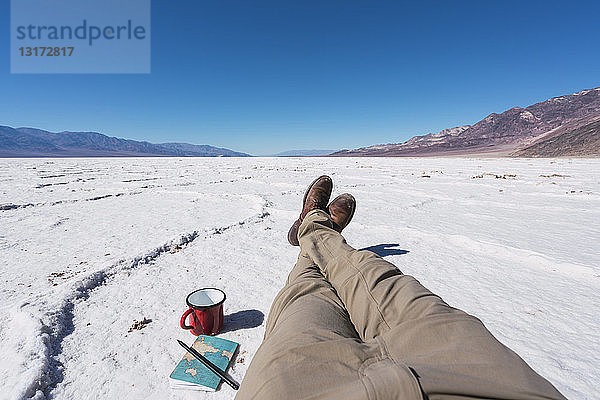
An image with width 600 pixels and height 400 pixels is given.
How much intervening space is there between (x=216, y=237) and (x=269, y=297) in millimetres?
1144

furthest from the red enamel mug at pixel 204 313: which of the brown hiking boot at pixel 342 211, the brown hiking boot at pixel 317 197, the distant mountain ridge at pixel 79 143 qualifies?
the distant mountain ridge at pixel 79 143

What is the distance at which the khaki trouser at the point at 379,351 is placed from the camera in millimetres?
532

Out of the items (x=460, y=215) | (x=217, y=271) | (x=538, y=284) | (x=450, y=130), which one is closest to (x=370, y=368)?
(x=217, y=271)

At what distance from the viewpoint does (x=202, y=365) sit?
101 centimetres

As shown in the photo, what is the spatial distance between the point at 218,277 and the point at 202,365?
0.78 metres

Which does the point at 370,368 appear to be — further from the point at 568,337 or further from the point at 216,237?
the point at 216,237

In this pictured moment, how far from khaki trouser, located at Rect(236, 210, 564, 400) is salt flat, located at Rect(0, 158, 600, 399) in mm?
443

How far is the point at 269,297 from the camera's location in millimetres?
1551

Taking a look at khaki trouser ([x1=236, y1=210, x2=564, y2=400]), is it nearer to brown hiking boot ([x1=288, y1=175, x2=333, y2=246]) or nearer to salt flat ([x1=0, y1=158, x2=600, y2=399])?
salt flat ([x1=0, y1=158, x2=600, y2=399])

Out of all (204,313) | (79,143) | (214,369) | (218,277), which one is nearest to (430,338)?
(214,369)

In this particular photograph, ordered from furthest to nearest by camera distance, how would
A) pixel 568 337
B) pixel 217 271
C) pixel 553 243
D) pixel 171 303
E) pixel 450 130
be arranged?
1. pixel 450 130
2. pixel 553 243
3. pixel 217 271
4. pixel 171 303
5. pixel 568 337

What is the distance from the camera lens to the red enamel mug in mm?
1152

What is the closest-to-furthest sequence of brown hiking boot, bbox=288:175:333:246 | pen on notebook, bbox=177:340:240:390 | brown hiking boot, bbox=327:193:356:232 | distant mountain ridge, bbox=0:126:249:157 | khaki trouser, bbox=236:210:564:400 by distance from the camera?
khaki trouser, bbox=236:210:564:400 < pen on notebook, bbox=177:340:240:390 < brown hiking boot, bbox=327:193:356:232 < brown hiking boot, bbox=288:175:333:246 < distant mountain ridge, bbox=0:126:249:157

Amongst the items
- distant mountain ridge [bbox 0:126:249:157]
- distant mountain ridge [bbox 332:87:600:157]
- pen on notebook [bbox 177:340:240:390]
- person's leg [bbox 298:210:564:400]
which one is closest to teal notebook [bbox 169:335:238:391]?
pen on notebook [bbox 177:340:240:390]
